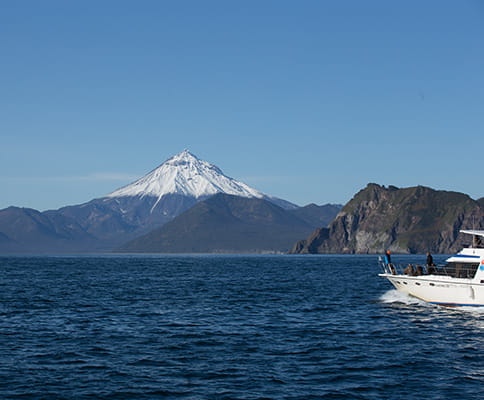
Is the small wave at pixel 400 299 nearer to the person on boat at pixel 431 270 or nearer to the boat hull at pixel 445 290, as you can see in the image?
the boat hull at pixel 445 290

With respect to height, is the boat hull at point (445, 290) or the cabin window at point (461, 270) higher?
the cabin window at point (461, 270)

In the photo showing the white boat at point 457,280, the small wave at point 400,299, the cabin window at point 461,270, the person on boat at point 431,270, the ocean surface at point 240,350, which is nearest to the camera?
the ocean surface at point 240,350

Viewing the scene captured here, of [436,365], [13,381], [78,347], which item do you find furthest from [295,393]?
[78,347]

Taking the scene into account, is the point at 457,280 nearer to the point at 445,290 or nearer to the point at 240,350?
the point at 445,290

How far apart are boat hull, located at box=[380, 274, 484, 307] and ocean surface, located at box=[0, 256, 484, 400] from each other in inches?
40.8

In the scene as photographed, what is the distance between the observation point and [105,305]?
5894 centimetres

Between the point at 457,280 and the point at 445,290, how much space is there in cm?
142

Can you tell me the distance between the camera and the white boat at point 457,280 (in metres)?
51.8

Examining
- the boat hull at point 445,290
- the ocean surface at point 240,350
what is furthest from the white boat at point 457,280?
the ocean surface at point 240,350

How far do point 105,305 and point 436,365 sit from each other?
3401 cm

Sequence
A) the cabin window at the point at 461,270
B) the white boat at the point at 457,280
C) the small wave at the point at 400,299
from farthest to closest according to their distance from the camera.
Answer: the small wave at the point at 400,299 < the cabin window at the point at 461,270 < the white boat at the point at 457,280

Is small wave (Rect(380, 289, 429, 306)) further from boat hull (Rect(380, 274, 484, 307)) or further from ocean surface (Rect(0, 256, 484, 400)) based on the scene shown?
boat hull (Rect(380, 274, 484, 307))

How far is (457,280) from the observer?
5256cm

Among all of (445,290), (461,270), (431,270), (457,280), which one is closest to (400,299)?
(431,270)
